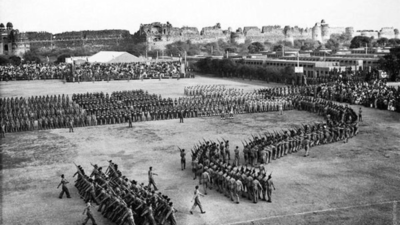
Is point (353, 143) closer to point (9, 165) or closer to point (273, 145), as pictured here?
point (273, 145)

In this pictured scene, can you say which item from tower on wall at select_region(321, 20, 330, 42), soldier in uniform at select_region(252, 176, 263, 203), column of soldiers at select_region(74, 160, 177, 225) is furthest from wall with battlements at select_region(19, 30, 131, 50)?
soldier in uniform at select_region(252, 176, 263, 203)

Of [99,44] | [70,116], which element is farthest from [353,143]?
[99,44]

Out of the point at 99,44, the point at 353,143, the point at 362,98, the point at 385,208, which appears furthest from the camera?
the point at 99,44

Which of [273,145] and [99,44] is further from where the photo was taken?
[99,44]

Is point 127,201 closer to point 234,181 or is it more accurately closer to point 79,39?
point 234,181

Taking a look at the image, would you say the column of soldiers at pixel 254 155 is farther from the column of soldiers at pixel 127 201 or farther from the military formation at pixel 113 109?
the military formation at pixel 113 109
